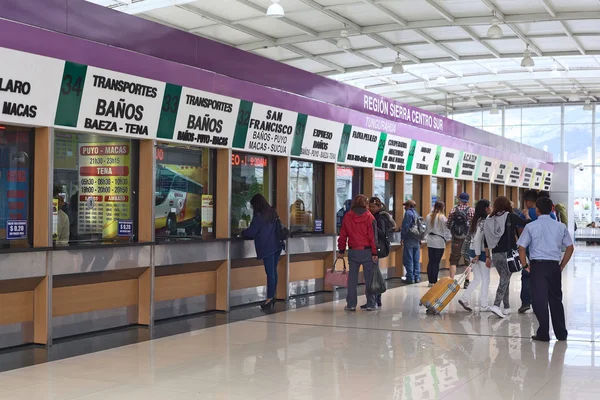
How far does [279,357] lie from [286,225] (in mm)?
4187

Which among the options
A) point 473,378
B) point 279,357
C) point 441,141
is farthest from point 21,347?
point 441,141

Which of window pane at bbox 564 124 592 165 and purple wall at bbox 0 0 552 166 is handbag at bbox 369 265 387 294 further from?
window pane at bbox 564 124 592 165

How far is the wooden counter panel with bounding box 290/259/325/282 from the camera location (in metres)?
11.3

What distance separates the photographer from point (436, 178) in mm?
17359

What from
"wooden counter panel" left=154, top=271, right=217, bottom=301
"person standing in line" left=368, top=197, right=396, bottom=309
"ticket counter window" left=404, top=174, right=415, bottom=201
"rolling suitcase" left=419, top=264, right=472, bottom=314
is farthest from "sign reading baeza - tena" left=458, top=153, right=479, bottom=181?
"wooden counter panel" left=154, top=271, right=217, bottom=301

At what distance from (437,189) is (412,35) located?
4071mm

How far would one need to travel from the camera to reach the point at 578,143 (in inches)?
1325

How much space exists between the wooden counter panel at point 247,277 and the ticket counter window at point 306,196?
3.58ft

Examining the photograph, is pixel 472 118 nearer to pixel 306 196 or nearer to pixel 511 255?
pixel 306 196

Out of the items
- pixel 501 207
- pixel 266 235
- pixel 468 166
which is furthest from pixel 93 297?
pixel 468 166

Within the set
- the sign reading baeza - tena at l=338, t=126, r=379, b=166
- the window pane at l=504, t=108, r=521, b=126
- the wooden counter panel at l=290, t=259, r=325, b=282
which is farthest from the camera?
the window pane at l=504, t=108, r=521, b=126

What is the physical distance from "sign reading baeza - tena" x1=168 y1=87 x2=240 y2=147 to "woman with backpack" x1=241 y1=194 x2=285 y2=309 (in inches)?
35.9

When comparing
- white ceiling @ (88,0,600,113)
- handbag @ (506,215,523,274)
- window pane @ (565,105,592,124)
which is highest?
white ceiling @ (88,0,600,113)

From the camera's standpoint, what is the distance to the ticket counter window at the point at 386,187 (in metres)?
14.4
